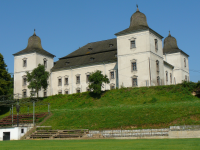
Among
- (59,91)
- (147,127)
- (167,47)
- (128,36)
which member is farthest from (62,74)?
(147,127)

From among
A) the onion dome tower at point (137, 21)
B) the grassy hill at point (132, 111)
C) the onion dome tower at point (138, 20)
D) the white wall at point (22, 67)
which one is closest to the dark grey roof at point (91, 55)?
the white wall at point (22, 67)

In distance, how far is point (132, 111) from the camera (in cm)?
3028

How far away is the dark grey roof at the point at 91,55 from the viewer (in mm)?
54003

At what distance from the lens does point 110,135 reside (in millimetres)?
24438

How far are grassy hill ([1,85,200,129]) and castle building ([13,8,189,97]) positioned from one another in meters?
6.27

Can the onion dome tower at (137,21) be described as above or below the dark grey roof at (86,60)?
above

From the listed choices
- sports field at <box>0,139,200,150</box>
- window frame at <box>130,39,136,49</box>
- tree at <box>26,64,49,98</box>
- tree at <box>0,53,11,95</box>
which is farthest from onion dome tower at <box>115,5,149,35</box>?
sports field at <box>0,139,200,150</box>

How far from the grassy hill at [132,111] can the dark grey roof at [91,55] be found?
11.5 m

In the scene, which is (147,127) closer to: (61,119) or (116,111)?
(116,111)

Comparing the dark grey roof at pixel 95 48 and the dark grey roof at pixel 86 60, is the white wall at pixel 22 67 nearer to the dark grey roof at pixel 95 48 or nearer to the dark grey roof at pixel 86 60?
the dark grey roof at pixel 86 60

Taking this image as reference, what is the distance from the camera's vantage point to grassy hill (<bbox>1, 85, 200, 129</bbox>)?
26.7 m

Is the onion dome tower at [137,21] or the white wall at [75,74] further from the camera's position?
the white wall at [75,74]

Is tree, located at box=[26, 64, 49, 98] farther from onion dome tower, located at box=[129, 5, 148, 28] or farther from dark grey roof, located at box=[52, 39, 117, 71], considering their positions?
onion dome tower, located at box=[129, 5, 148, 28]

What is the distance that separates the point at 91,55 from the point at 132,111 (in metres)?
28.7
